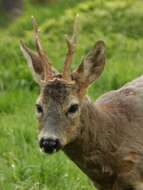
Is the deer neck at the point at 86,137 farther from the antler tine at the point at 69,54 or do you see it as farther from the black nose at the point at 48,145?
the black nose at the point at 48,145

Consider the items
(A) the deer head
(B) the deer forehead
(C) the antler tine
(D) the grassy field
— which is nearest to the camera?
(A) the deer head

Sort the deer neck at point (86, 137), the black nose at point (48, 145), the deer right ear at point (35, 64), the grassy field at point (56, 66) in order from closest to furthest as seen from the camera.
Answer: the black nose at point (48, 145)
the deer neck at point (86, 137)
the deer right ear at point (35, 64)
the grassy field at point (56, 66)

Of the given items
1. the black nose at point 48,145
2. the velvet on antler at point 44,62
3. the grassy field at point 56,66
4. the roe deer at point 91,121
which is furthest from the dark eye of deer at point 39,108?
the grassy field at point 56,66

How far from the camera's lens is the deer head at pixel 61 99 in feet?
22.3

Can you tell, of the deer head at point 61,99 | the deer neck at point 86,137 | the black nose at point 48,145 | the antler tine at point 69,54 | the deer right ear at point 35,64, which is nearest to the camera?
the black nose at point 48,145

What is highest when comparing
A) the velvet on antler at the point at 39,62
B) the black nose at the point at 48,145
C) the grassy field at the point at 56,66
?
the velvet on antler at the point at 39,62

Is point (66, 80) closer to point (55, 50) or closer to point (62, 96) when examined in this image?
point (62, 96)

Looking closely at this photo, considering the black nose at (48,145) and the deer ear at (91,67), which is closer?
the black nose at (48,145)

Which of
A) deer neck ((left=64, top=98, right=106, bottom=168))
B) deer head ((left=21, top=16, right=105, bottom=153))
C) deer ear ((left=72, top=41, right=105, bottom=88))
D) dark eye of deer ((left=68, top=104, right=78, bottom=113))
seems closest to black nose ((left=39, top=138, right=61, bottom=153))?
deer head ((left=21, top=16, right=105, bottom=153))

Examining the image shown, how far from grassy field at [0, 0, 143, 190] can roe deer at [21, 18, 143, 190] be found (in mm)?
777

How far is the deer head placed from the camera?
6.81 metres

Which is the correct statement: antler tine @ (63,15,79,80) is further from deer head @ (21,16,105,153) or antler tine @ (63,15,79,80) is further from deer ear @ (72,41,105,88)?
deer ear @ (72,41,105,88)

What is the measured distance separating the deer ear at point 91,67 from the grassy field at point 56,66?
111 centimetres

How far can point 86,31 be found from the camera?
14.4 m
